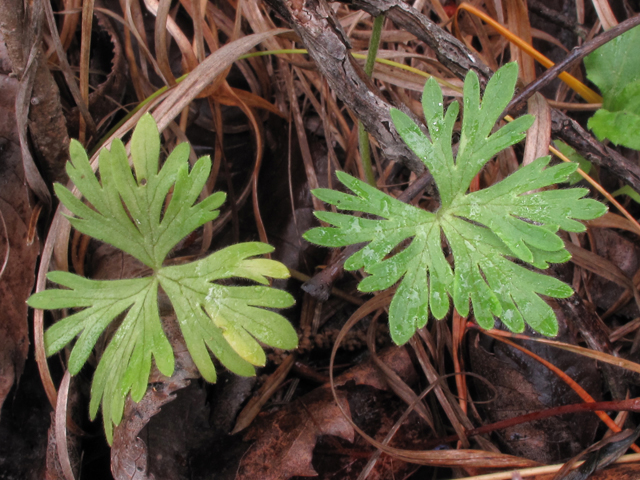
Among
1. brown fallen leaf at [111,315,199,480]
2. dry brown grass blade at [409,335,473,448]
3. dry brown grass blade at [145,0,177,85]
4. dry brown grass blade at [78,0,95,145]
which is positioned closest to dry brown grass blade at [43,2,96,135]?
dry brown grass blade at [78,0,95,145]

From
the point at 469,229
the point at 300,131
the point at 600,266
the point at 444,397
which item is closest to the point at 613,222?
the point at 600,266

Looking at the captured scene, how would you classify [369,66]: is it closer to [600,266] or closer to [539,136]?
[539,136]

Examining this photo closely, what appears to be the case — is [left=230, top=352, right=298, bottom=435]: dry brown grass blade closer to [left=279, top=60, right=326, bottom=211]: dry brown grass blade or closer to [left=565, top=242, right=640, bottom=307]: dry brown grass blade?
[left=279, top=60, right=326, bottom=211]: dry brown grass blade

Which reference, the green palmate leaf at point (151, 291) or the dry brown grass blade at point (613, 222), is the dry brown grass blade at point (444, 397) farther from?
the dry brown grass blade at point (613, 222)

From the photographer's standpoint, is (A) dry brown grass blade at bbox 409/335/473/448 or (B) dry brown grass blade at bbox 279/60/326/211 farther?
(B) dry brown grass blade at bbox 279/60/326/211

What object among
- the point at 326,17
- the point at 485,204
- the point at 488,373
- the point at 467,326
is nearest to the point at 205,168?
the point at 326,17

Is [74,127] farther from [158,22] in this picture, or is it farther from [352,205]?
[352,205]

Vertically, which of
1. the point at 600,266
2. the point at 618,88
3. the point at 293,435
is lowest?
the point at 293,435
